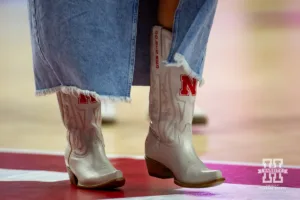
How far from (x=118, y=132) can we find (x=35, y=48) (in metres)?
1.11

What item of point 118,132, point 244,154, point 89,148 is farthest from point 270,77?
point 89,148

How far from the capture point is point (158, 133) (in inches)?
58.7

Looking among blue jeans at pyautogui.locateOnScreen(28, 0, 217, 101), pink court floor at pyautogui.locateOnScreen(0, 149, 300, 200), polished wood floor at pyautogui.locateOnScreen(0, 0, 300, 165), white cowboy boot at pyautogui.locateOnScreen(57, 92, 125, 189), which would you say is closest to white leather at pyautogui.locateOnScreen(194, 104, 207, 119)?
polished wood floor at pyautogui.locateOnScreen(0, 0, 300, 165)

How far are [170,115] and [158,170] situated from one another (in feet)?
0.38

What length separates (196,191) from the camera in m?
1.44

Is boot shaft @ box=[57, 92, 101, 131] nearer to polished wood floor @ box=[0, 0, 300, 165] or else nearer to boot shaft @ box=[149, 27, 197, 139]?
boot shaft @ box=[149, 27, 197, 139]

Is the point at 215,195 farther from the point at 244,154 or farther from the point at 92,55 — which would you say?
the point at 244,154

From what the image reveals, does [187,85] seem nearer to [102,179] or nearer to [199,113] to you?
[102,179]

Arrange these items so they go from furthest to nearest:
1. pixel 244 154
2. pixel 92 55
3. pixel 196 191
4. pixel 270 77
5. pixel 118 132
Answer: pixel 270 77 → pixel 118 132 → pixel 244 154 → pixel 196 191 → pixel 92 55

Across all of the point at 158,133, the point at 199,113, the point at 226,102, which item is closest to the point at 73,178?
the point at 158,133

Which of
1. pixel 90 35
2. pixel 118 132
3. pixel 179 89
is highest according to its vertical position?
pixel 90 35

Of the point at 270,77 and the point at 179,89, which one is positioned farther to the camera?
the point at 270,77

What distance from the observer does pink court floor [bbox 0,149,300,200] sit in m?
1.39

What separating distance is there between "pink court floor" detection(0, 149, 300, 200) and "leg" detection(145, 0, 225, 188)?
0.04m
